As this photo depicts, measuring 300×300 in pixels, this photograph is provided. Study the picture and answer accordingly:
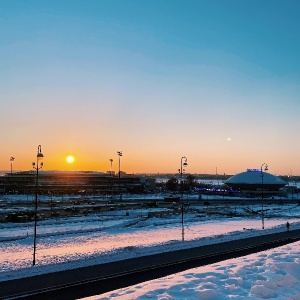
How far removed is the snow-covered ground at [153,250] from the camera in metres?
15.5

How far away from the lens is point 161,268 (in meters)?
28.2

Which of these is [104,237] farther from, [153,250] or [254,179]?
[254,179]

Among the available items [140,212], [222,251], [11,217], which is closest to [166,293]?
[222,251]

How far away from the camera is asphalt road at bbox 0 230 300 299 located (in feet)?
70.5

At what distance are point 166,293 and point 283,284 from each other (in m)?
5.07

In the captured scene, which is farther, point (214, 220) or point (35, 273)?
point (214, 220)

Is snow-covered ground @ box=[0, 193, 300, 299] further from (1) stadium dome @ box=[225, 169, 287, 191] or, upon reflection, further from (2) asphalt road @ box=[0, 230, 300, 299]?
(1) stadium dome @ box=[225, 169, 287, 191]

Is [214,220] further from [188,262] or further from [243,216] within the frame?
[188,262]

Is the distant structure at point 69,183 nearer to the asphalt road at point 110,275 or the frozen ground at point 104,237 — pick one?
the frozen ground at point 104,237

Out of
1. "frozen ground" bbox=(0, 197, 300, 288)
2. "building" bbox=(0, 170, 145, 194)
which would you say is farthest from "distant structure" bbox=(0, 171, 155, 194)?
"frozen ground" bbox=(0, 197, 300, 288)

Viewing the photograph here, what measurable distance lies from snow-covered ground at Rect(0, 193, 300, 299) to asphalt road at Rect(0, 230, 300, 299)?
5.41ft

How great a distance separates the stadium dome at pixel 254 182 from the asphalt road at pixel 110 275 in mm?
148223

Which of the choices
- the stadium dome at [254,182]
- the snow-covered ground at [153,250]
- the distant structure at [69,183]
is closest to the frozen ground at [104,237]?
the snow-covered ground at [153,250]

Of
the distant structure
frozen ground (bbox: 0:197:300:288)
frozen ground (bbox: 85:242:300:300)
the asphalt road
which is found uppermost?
the distant structure
